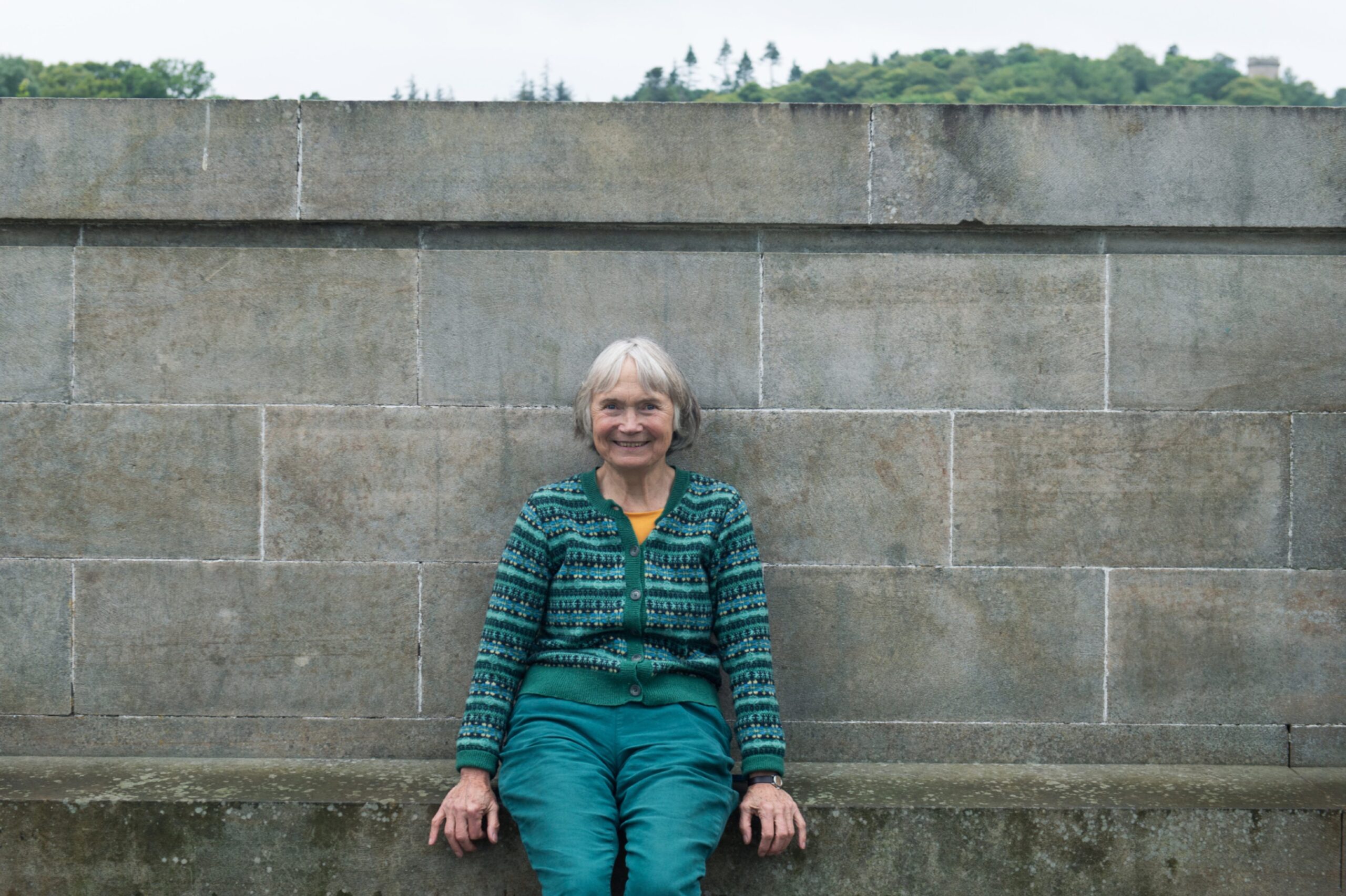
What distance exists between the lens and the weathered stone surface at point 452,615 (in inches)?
163

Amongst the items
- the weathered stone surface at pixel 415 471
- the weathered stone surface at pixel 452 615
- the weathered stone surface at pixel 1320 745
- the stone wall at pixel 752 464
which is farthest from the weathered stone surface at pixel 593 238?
the weathered stone surface at pixel 1320 745

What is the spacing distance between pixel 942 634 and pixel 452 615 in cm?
183

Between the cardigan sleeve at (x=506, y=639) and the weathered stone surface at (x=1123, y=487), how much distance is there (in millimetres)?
1611

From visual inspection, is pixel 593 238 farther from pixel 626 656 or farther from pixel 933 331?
pixel 626 656

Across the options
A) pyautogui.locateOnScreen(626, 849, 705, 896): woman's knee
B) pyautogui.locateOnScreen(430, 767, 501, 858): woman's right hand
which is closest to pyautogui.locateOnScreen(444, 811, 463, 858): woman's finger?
pyautogui.locateOnScreen(430, 767, 501, 858): woman's right hand

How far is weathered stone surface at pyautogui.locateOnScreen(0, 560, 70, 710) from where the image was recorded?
4148 mm

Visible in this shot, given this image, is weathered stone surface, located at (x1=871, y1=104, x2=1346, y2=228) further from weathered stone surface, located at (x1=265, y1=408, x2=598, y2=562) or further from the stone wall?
weathered stone surface, located at (x1=265, y1=408, x2=598, y2=562)

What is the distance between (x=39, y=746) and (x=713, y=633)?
259 centimetres

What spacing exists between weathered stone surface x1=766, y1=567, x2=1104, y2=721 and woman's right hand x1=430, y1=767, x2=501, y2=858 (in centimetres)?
125

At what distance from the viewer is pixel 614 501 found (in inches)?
142

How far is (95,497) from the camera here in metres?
4.15

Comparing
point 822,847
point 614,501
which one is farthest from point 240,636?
point 822,847

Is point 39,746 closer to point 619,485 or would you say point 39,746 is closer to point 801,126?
point 619,485

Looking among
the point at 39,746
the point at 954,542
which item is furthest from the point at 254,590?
the point at 954,542
